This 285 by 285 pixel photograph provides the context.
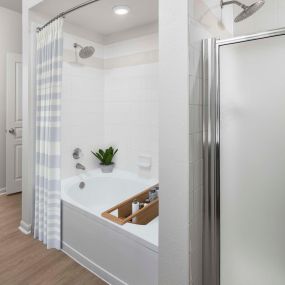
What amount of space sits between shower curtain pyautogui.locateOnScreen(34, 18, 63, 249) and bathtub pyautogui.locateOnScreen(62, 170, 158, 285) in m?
0.11

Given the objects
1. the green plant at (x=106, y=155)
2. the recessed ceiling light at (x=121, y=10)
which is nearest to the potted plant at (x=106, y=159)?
the green plant at (x=106, y=155)

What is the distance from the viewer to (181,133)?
1151 millimetres

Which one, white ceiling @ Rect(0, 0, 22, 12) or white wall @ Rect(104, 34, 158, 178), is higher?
white ceiling @ Rect(0, 0, 22, 12)

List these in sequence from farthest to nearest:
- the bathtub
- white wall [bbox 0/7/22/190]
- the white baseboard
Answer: white wall [bbox 0/7/22/190] → the white baseboard → the bathtub

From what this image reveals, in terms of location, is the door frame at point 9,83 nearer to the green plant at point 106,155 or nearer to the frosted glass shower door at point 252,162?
the green plant at point 106,155

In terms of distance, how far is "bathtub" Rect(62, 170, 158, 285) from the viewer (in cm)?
145

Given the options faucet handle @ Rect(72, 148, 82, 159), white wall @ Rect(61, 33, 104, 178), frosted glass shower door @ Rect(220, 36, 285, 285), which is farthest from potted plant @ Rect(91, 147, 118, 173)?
frosted glass shower door @ Rect(220, 36, 285, 285)

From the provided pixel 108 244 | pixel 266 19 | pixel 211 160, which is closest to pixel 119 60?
pixel 266 19

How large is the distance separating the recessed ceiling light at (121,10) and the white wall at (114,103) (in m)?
0.41

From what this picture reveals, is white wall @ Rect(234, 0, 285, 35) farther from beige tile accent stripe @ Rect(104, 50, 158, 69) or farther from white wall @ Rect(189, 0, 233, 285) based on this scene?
beige tile accent stripe @ Rect(104, 50, 158, 69)

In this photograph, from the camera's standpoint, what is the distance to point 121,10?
2.17 m

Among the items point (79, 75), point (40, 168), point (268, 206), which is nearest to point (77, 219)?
point (40, 168)

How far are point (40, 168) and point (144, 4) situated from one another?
182 centimetres

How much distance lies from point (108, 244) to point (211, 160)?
1.00m
